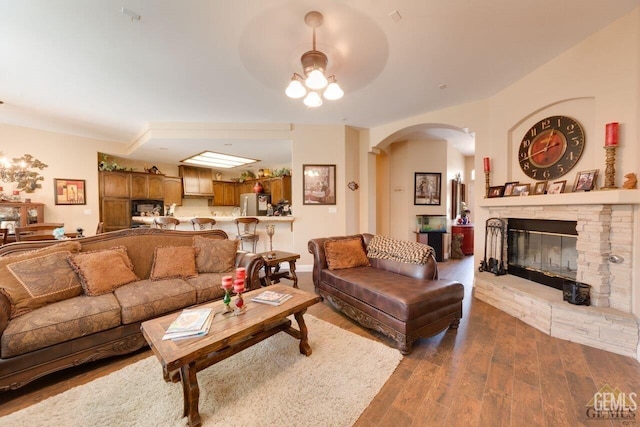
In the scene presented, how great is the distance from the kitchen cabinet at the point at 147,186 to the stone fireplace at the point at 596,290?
7.55 m

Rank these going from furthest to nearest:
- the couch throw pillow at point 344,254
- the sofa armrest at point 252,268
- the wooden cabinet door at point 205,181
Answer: the wooden cabinet door at point 205,181, the couch throw pillow at point 344,254, the sofa armrest at point 252,268

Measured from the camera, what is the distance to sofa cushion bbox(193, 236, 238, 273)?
2.80 metres

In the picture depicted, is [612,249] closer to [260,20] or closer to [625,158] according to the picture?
[625,158]

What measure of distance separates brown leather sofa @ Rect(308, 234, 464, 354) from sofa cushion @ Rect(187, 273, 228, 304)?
3.93 feet

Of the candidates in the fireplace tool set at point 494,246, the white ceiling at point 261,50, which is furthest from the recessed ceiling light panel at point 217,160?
the fireplace tool set at point 494,246

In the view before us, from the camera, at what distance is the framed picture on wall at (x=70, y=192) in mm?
4945

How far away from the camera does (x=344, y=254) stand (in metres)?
3.03

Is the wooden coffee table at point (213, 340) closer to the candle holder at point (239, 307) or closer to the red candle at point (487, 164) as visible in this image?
the candle holder at point (239, 307)

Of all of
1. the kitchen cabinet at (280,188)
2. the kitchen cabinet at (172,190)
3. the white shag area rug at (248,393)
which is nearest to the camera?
the white shag area rug at (248,393)

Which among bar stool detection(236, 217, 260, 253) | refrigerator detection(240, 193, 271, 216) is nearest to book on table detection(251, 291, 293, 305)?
bar stool detection(236, 217, 260, 253)

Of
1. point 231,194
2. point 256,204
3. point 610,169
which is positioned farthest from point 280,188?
point 610,169

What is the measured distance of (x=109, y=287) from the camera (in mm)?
2174

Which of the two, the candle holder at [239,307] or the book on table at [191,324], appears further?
the candle holder at [239,307]

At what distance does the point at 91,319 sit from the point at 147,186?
5281 mm
